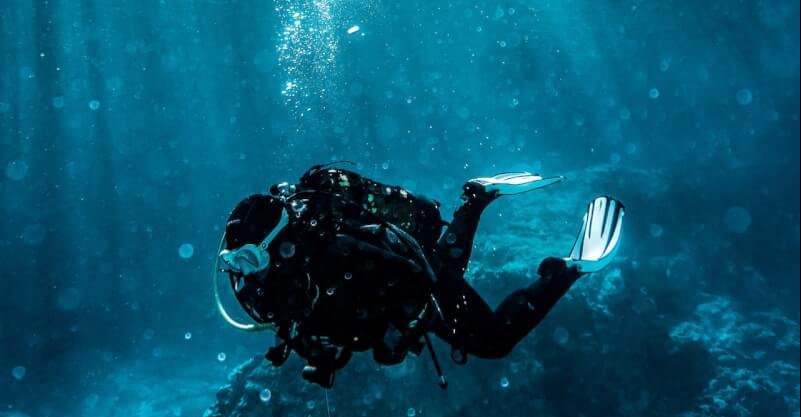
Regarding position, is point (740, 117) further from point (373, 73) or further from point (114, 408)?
point (114, 408)

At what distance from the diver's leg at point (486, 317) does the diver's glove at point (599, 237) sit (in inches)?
18.9

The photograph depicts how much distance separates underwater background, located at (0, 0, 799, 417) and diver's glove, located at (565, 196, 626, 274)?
5639mm

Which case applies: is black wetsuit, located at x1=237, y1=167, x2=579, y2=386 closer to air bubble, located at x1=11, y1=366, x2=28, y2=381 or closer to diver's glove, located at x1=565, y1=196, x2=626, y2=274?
diver's glove, located at x1=565, y1=196, x2=626, y2=274

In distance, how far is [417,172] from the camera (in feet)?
121

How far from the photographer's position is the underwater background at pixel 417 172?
32.9 ft

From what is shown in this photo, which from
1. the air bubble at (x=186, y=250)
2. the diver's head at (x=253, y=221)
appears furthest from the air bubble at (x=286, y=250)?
the air bubble at (x=186, y=250)

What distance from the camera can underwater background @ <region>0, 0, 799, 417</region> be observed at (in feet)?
32.9

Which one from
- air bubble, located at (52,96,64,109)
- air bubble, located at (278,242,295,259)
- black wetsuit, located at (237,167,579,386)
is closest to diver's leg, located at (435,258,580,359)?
black wetsuit, located at (237,167,579,386)

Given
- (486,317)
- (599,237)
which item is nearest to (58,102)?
(486,317)

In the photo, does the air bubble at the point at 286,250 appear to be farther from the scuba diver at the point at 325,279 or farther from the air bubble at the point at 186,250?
the air bubble at the point at 186,250

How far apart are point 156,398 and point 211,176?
1057 inches

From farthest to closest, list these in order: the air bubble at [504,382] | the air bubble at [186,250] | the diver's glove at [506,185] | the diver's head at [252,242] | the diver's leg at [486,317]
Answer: the air bubble at [186,250] < the air bubble at [504,382] < the diver's glove at [506,185] < the diver's leg at [486,317] < the diver's head at [252,242]

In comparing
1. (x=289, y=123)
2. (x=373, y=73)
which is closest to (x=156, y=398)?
(x=289, y=123)

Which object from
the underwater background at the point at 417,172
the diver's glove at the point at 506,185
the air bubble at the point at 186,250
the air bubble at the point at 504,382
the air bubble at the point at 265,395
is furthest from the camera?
the air bubble at the point at 186,250
